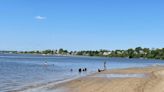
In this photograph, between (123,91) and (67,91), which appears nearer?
(123,91)

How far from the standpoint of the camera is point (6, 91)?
37750mm

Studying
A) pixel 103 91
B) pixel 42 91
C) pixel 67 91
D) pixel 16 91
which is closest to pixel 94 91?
pixel 103 91

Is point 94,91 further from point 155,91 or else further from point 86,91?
point 155,91

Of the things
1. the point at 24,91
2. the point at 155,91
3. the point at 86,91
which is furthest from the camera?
the point at 24,91

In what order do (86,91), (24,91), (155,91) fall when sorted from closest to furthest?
1. (155,91)
2. (86,91)
3. (24,91)

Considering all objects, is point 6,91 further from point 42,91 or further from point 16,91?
point 42,91

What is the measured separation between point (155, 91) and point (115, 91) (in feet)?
11.7

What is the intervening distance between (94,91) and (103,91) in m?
0.80

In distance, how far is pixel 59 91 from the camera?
36.2 m

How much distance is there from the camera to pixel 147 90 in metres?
33.1

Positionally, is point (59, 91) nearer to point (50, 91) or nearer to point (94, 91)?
point (50, 91)

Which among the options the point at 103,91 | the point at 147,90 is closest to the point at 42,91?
the point at 103,91

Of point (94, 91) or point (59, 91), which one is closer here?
point (94, 91)

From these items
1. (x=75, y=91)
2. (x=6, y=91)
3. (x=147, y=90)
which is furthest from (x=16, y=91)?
(x=147, y=90)
